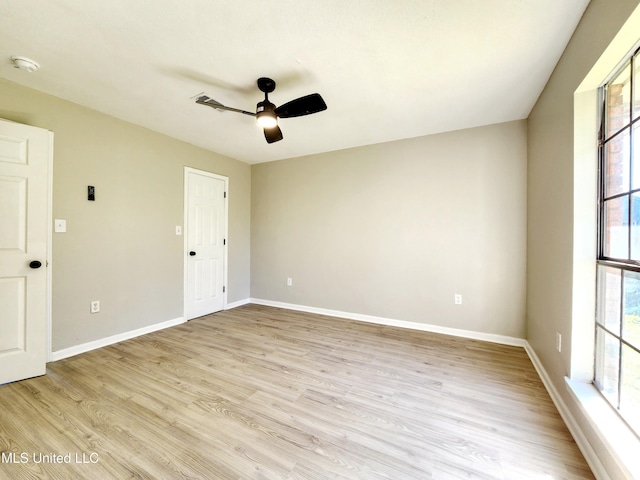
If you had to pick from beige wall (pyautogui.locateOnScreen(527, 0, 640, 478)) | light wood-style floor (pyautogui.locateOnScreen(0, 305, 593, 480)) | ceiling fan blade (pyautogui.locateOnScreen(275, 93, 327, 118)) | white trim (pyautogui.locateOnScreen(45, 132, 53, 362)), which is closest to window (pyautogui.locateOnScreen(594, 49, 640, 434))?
beige wall (pyautogui.locateOnScreen(527, 0, 640, 478))

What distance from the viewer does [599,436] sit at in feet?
3.89

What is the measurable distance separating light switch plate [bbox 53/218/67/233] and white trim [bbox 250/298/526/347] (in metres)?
2.76

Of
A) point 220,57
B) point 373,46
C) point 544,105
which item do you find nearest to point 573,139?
point 544,105

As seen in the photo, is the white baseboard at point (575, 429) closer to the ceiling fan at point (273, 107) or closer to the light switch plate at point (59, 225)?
the ceiling fan at point (273, 107)

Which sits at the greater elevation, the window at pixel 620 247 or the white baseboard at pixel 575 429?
the window at pixel 620 247

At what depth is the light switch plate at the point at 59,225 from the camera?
2.36 meters

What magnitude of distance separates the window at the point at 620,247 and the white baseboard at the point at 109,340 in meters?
4.03

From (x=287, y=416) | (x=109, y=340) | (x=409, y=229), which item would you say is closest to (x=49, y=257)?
(x=109, y=340)

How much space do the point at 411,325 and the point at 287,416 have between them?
2127mm

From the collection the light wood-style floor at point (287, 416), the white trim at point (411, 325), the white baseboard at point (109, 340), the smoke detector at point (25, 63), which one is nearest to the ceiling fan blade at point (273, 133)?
the smoke detector at point (25, 63)

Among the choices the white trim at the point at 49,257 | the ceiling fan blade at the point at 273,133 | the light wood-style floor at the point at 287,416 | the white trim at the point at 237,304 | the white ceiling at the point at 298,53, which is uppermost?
the white ceiling at the point at 298,53

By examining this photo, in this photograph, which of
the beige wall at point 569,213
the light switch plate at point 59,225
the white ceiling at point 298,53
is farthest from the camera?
the light switch plate at point 59,225

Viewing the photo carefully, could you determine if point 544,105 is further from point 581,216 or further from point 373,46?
point 373,46

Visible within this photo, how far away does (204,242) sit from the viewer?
12.3 ft
